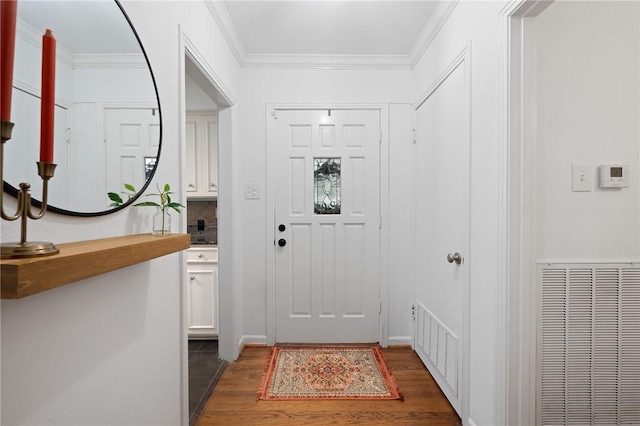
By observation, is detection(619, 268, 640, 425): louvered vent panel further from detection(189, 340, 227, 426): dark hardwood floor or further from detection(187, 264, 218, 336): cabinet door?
detection(187, 264, 218, 336): cabinet door

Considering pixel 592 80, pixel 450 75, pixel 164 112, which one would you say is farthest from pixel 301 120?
pixel 592 80

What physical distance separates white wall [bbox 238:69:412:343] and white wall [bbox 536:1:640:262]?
54.0 inches

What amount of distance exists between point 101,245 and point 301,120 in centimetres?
215

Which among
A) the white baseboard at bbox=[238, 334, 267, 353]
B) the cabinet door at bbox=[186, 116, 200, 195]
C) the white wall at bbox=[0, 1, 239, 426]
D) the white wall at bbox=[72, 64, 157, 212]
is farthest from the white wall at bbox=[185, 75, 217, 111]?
the white baseboard at bbox=[238, 334, 267, 353]

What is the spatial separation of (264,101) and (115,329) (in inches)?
86.1

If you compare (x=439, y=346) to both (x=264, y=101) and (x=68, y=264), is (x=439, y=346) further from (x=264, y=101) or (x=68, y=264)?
(x=264, y=101)

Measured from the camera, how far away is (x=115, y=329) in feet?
3.37

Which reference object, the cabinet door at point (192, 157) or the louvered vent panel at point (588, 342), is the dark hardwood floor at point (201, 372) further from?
the louvered vent panel at point (588, 342)

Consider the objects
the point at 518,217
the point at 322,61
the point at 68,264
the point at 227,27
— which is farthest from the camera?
the point at 322,61

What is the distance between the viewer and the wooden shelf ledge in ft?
1.76

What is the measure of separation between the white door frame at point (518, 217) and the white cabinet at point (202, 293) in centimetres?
228

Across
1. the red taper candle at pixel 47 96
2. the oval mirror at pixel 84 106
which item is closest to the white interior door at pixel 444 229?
the oval mirror at pixel 84 106

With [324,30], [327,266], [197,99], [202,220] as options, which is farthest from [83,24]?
[202,220]

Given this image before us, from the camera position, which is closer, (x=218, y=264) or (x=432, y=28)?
(x=432, y=28)
